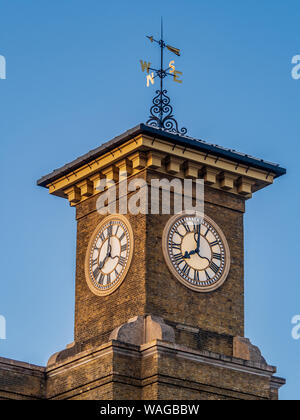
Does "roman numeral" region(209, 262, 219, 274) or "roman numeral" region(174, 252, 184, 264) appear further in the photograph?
"roman numeral" region(209, 262, 219, 274)

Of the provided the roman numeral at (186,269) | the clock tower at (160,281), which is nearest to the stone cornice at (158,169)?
the clock tower at (160,281)

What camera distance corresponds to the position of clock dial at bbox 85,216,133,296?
57.6 metres

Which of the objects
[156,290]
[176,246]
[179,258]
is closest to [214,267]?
[179,258]

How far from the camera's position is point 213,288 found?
57.8m

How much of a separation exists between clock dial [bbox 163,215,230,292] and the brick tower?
4 centimetres

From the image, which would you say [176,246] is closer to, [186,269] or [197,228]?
[186,269]

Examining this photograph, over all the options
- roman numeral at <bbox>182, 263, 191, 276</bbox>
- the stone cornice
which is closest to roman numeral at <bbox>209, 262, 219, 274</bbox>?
roman numeral at <bbox>182, 263, 191, 276</bbox>

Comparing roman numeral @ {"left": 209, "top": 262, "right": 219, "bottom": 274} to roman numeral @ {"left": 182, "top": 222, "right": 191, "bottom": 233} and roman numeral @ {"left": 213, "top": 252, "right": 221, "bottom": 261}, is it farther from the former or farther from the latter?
roman numeral @ {"left": 182, "top": 222, "right": 191, "bottom": 233}

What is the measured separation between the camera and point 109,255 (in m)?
58.4

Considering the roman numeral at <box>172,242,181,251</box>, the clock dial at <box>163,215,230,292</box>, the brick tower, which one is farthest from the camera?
the roman numeral at <box>172,242,181,251</box>

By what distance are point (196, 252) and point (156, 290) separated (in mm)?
2453

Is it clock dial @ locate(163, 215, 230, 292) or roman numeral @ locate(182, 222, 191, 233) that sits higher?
roman numeral @ locate(182, 222, 191, 233)

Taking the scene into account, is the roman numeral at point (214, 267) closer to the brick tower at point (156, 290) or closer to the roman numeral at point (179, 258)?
the brick tower at point (156, 290)
